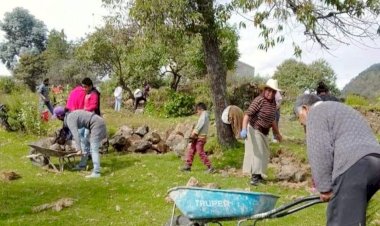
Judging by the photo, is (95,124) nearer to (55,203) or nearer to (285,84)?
(55,203)

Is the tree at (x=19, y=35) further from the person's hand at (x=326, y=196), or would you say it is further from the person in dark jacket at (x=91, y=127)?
the person's hand at (x=326, y=196)

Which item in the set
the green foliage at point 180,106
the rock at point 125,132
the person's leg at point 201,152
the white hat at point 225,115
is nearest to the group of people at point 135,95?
the green foliage at point 180,106

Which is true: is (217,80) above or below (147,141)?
above

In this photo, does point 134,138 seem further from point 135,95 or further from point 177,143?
point 135,95

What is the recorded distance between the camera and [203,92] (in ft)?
104

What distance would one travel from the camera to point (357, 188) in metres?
4.61

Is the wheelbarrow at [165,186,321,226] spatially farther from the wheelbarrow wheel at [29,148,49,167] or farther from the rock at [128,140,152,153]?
the rock at [128,140,152,153]

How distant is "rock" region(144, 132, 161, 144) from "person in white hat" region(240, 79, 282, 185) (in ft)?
18.8

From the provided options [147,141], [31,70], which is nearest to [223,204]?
[147,141]

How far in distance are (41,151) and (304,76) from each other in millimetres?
37627

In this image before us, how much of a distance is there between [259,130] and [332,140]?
19.7 feet

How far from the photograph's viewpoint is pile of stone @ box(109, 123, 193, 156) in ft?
52.0

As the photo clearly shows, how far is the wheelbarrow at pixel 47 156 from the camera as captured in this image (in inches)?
490

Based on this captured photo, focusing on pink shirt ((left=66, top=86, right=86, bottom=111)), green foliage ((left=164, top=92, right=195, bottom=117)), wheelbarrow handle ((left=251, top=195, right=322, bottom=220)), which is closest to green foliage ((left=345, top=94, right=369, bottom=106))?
green foliage ((left=164, top=92, right=195, bottom=117))
